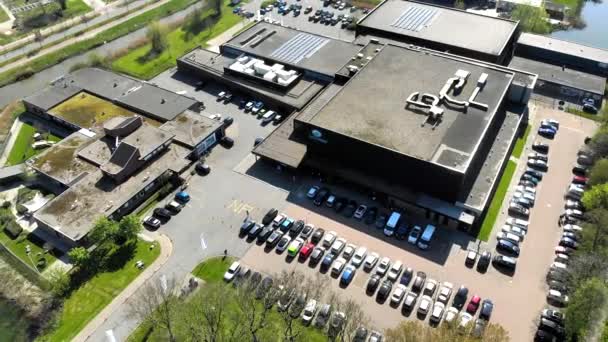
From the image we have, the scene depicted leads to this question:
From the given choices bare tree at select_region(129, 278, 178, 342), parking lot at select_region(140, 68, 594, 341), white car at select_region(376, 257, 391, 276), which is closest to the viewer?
bare tree at select_region(129, 278, 178, 342)

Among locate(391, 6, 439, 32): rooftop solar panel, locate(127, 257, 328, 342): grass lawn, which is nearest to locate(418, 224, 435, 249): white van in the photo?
locate(127, 257, 328, 342): grass lawn

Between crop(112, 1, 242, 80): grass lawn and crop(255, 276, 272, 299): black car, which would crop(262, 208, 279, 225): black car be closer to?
crop(255, 276, 272, 299): black car

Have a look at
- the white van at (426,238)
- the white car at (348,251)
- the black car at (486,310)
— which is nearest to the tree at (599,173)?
the white van at (426,238)

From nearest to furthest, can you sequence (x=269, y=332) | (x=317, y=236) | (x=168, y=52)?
(x=269, y=332) → (x=317, y=236) → (x=168, y=52)

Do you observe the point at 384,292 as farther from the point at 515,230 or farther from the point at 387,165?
the point at 515,230

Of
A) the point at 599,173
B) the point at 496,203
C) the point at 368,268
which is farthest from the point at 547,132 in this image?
the point at 368,268
